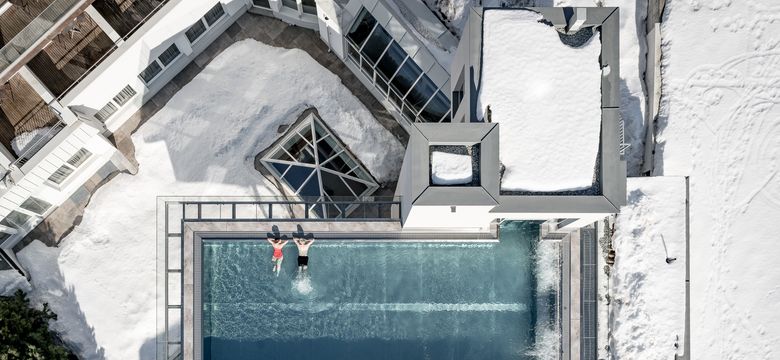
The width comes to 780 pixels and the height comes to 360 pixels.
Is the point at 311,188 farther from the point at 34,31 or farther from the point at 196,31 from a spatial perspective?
the point at 34,31

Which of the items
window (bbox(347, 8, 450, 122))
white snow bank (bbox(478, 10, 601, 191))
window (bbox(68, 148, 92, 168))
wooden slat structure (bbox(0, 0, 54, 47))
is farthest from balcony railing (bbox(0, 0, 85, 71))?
white snow bank (bbox(478, 10, 601, 191))

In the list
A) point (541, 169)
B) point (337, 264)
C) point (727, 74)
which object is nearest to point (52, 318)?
point (337, 264)

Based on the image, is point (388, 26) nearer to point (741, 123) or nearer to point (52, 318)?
point (741, 123)

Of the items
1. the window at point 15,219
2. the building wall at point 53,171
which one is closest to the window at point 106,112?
the building wall at point 53,171

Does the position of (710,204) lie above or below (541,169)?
below

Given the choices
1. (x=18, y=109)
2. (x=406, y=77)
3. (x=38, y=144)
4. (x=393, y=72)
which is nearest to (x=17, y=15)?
(x=18, y=109)

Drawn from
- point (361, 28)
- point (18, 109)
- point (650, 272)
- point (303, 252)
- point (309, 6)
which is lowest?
point (650, 272)
